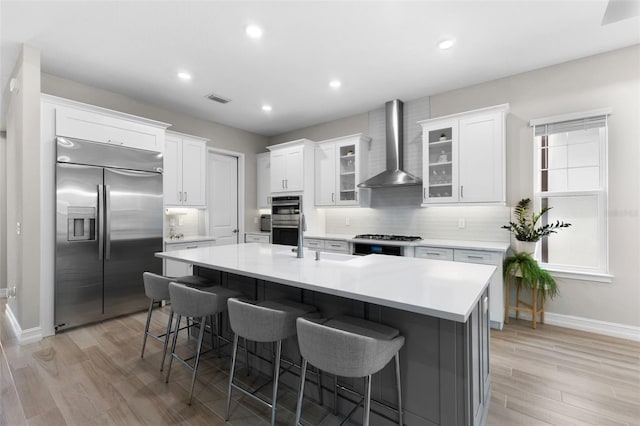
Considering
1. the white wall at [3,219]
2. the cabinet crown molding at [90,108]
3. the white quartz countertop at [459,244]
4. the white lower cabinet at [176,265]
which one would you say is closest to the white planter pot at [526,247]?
the white quartz countertop at [459,244]

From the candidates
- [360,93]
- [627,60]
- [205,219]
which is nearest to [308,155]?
[360,93]

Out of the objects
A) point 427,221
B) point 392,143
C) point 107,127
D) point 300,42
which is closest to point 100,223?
point 107,127

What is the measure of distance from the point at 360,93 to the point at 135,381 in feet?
13.1

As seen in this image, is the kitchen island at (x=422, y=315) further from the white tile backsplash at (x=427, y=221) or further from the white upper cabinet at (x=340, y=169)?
the white upper cabinet at (x=340, y=169)

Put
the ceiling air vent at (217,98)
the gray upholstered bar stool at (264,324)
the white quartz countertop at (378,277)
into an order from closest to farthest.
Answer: the white quartz countertop at (378,277)
the gray upholstered bar stool at (264,324)
the ceiling air vent at (217,98)

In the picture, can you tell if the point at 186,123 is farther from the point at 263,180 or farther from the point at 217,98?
the point at 263,180

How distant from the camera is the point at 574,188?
3330 millimetres

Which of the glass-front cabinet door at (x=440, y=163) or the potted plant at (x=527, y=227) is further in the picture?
the glass-front cabinet door at (x=440, y=163)

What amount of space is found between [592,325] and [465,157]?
2.23 m

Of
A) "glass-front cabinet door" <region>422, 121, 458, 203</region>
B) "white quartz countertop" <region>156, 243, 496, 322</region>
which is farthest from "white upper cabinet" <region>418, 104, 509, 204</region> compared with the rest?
"white quartz countertop" <region>156, 243, 496, 322</region>

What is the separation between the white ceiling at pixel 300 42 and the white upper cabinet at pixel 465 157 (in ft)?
1.80

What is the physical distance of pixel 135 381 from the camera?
223 centimetres

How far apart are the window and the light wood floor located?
824mm

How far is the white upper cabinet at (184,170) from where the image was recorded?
4367 millimetres
